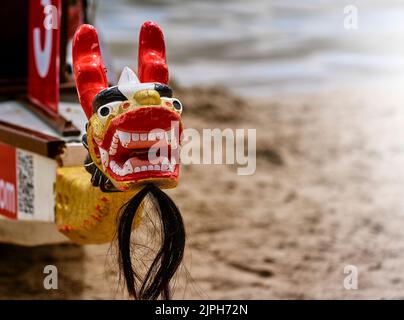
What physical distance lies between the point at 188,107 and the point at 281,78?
1176 millimetres

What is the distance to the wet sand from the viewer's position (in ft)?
10.9

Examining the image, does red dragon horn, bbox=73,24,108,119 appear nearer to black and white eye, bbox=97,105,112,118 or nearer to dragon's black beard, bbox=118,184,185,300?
black and white eye, bbox=97,105,112,118

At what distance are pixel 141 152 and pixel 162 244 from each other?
0.23 m

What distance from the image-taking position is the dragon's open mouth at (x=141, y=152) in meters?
1.89

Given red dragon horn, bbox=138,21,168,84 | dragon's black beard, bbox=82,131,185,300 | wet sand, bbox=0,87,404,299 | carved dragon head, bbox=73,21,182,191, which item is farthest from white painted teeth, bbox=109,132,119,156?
wet sand, bbox=0,87,404,299

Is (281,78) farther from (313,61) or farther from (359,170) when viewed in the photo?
(359,170)

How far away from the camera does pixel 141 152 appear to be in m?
1.92

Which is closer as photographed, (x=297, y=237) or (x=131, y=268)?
(x=131, y=268)

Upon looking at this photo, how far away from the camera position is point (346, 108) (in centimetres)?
559

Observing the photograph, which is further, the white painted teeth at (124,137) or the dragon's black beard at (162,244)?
the dragon's black beard at (162,244)

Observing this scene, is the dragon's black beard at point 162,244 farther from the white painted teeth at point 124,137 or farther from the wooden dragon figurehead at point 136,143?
the white painted teeth at point 124,137

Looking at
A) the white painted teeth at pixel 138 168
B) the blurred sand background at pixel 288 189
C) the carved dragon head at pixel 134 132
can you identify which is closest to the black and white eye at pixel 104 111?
the carved dragon head at pixel 134 132

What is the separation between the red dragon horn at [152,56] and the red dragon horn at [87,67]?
0.31ft
